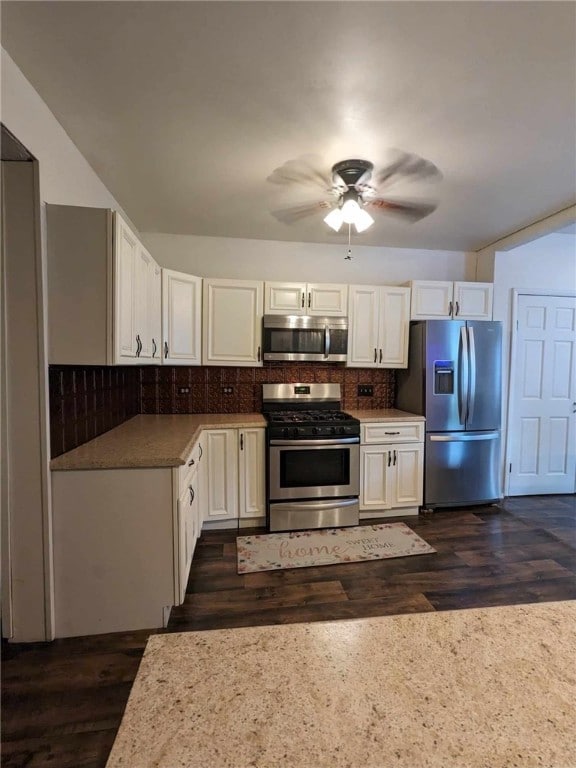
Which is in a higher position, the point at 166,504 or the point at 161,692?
the point at 161,692

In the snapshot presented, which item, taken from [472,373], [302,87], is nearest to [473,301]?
[472,373]

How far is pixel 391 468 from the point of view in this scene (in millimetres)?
3145

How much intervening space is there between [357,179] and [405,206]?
0.69 metres

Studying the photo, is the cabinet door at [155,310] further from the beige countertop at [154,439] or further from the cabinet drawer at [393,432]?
the cabinet drawer at [393,432]

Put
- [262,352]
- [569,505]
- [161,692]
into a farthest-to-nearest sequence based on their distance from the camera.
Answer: [569,505]
[262,352]
[161,692]

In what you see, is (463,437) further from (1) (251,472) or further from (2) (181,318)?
(2) (181,318)

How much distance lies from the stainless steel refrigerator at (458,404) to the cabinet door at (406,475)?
0.27 feet

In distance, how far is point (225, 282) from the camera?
10.3 feet

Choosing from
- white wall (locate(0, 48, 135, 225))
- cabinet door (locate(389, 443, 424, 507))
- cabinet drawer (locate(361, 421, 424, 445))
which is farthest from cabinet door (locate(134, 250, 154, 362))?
cabinet door (locate(389, 443, 424, 507))

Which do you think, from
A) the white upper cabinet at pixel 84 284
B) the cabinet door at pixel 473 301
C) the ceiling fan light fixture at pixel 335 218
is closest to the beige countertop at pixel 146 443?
the white upper cabinet at pixel 84 284

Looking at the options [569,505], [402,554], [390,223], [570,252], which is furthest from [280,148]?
[569,505]

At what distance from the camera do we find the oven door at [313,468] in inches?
113

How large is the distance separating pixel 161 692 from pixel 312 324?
2906 millimetres

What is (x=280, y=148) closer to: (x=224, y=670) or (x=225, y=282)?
(x=225, y=282)
